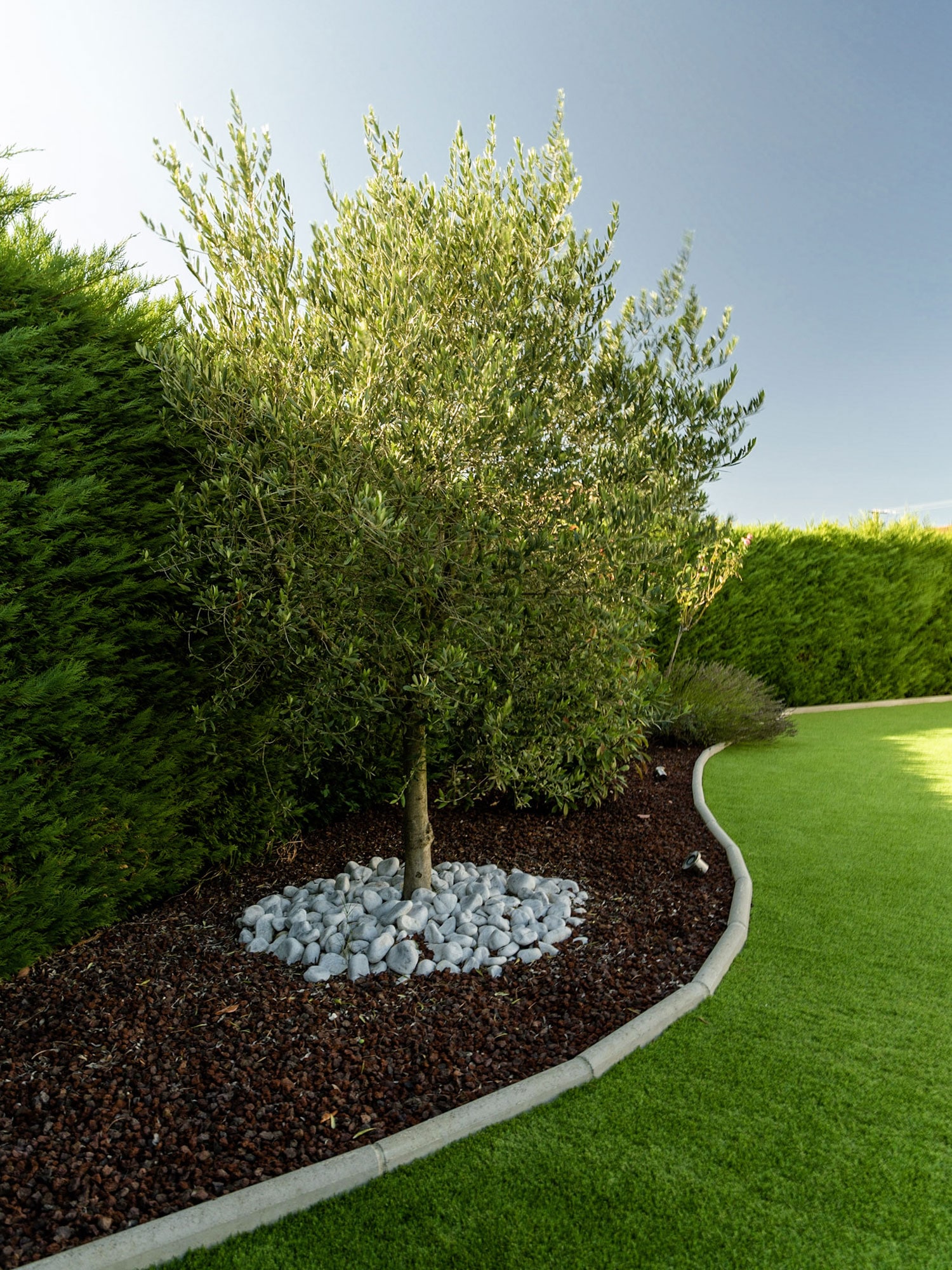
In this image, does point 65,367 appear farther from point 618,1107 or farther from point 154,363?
point 618,1107

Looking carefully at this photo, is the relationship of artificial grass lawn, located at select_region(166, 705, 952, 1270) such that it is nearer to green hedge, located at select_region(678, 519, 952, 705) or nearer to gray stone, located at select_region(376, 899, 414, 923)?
gray stone, located at select_region(376, 899, 414, 923)

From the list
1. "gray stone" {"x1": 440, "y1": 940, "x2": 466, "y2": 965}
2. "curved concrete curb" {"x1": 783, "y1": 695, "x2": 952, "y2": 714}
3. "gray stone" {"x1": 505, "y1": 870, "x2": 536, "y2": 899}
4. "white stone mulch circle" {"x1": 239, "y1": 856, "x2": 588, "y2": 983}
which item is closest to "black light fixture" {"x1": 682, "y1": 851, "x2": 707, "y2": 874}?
"white stone mulch circle" {"x1": 239, "y1": 856, "x2": 588, "y2": 983}

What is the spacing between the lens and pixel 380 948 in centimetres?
452

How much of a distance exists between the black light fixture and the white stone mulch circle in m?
0.92

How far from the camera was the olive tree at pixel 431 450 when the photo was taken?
3.87 metres

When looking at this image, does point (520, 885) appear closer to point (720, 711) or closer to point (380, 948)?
point (380, 948)

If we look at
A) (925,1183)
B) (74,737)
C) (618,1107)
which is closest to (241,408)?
(74,737)

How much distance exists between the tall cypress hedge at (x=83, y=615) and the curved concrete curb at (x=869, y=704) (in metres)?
12.6

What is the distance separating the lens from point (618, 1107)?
10.8 ft

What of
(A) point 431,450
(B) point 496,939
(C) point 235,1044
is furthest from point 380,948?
(A) point 431,450

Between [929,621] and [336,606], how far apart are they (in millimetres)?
16981

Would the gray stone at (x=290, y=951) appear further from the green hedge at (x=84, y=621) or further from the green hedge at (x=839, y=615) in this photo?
the green hedge at (x=839, y=615)

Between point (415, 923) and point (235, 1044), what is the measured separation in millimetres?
1320

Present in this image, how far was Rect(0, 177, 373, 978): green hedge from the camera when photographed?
14.2 feet
